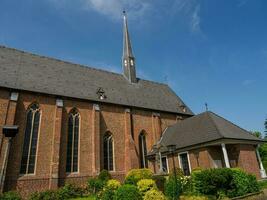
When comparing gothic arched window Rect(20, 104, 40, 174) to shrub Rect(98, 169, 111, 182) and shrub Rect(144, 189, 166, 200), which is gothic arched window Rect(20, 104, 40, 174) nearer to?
shrub Rect(98, 169, 111, 182)

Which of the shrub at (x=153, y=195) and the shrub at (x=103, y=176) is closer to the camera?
the shrub at (x=153, y=195)

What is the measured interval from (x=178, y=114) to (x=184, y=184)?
47.9ft

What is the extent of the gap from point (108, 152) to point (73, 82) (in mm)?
8328

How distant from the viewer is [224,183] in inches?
536

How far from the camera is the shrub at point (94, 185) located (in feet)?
61.3

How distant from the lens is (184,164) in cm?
2006

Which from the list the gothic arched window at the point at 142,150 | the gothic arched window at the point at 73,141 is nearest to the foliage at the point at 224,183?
the gothic arched window at the point at 142,150

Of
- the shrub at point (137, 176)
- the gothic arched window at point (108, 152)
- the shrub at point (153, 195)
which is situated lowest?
the shrub at point (153, 195)

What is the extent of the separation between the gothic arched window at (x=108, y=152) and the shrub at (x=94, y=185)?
275 cm

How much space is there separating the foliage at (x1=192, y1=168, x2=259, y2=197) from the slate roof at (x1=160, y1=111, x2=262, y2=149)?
12.0 ft

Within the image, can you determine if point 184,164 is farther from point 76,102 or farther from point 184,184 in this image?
point 76,102

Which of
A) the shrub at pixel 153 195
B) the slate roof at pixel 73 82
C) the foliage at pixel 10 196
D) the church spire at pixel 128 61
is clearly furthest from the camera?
the church spire at pixel 128 61

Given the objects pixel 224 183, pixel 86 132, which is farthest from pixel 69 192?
pixel 224 183

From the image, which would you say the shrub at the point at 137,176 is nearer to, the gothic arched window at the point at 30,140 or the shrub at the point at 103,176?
the shrub at the point at 103,176
